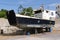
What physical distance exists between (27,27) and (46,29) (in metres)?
5.35

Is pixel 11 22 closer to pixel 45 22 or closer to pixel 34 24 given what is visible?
pixel 34 24

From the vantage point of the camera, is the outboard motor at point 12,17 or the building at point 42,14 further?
the building at point 42,14

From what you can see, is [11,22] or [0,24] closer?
[11,22]

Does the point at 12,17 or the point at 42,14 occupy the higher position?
the point at 12,17

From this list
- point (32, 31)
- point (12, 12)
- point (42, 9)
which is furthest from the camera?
point (42, 9)

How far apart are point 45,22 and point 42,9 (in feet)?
79.3

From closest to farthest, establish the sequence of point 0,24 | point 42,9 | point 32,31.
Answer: point 32,31 → point 0,24 → point 42,9

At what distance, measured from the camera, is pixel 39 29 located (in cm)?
3086

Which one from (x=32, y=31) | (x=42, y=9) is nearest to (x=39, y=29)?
(x=32, y=31)

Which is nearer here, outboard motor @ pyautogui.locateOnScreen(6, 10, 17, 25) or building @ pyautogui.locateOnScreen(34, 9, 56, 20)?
outboard motor @ pyautogui.locateOnScreen(6, 10, 17, 25)

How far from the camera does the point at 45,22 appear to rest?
1193 inches

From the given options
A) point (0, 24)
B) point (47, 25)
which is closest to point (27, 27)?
point (47, 25)

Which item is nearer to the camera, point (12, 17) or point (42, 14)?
point (12, 17)

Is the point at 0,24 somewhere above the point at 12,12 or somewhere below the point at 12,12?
below
